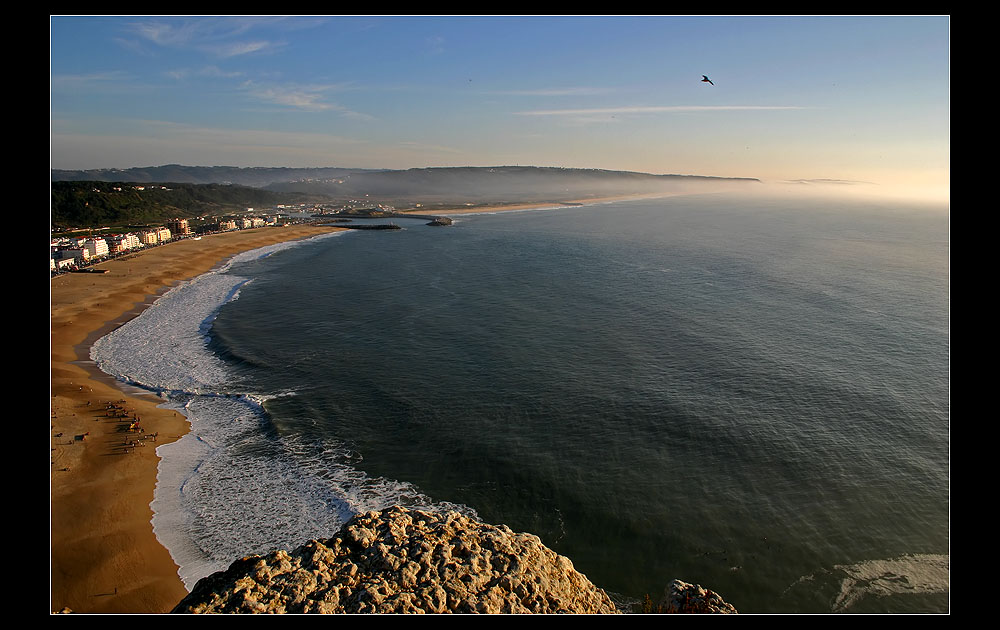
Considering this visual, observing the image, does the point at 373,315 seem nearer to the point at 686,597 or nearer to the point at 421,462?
the point at 421,462

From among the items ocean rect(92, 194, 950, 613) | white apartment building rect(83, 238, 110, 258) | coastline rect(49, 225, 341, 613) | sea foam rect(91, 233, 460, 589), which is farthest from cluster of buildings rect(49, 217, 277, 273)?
sea foam rect(91, 233, 460, 589)

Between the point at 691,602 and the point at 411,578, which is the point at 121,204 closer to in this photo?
the point at 411,578

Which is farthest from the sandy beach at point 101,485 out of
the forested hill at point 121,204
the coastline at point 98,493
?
the forested hill at point 121,204

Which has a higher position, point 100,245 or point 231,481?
point 100,245

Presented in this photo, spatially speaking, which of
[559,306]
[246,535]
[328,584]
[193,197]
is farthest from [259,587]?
[193,197]

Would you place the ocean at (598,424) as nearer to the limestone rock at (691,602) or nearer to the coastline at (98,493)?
the coastline at (98,493)

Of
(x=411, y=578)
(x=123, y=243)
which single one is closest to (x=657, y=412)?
(x=411, y=578)
